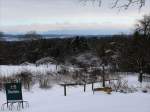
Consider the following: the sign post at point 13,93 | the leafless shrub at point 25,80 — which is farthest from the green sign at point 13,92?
the leafless shrub at point 25,80

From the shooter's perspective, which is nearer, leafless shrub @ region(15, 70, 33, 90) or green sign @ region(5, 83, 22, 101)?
green sign @ region(5, 83, 22, 101)

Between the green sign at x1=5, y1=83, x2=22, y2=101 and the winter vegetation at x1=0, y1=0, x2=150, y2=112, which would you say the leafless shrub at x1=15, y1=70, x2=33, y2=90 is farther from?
the green sign at x1=5, y1=83, x2=22, y2=101

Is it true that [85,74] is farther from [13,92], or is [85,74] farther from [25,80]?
[13,92]

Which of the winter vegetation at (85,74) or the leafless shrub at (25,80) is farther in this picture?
the leafless shrub at (25,80)

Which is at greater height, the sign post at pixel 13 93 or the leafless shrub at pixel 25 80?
the sign post at pixel 13 93

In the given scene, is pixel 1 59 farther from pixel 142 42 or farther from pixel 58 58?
pixel 142 42

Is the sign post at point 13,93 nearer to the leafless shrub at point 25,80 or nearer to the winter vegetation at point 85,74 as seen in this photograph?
the winter vegetation at point 85,74

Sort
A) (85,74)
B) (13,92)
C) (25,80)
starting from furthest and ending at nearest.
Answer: (85,74) < (25,80) < (13,92)

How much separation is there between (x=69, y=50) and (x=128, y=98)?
177 ft

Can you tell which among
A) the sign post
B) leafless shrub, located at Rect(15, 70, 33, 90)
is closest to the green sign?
the sign post

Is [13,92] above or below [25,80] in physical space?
above

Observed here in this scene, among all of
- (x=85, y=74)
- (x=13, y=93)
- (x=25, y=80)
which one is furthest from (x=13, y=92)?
(x=85, y=74)

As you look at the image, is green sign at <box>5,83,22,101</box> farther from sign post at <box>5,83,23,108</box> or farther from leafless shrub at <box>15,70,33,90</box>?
leafless shrub at <box>15,70,33,90</box>

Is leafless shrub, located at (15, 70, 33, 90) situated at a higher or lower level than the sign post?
lower
